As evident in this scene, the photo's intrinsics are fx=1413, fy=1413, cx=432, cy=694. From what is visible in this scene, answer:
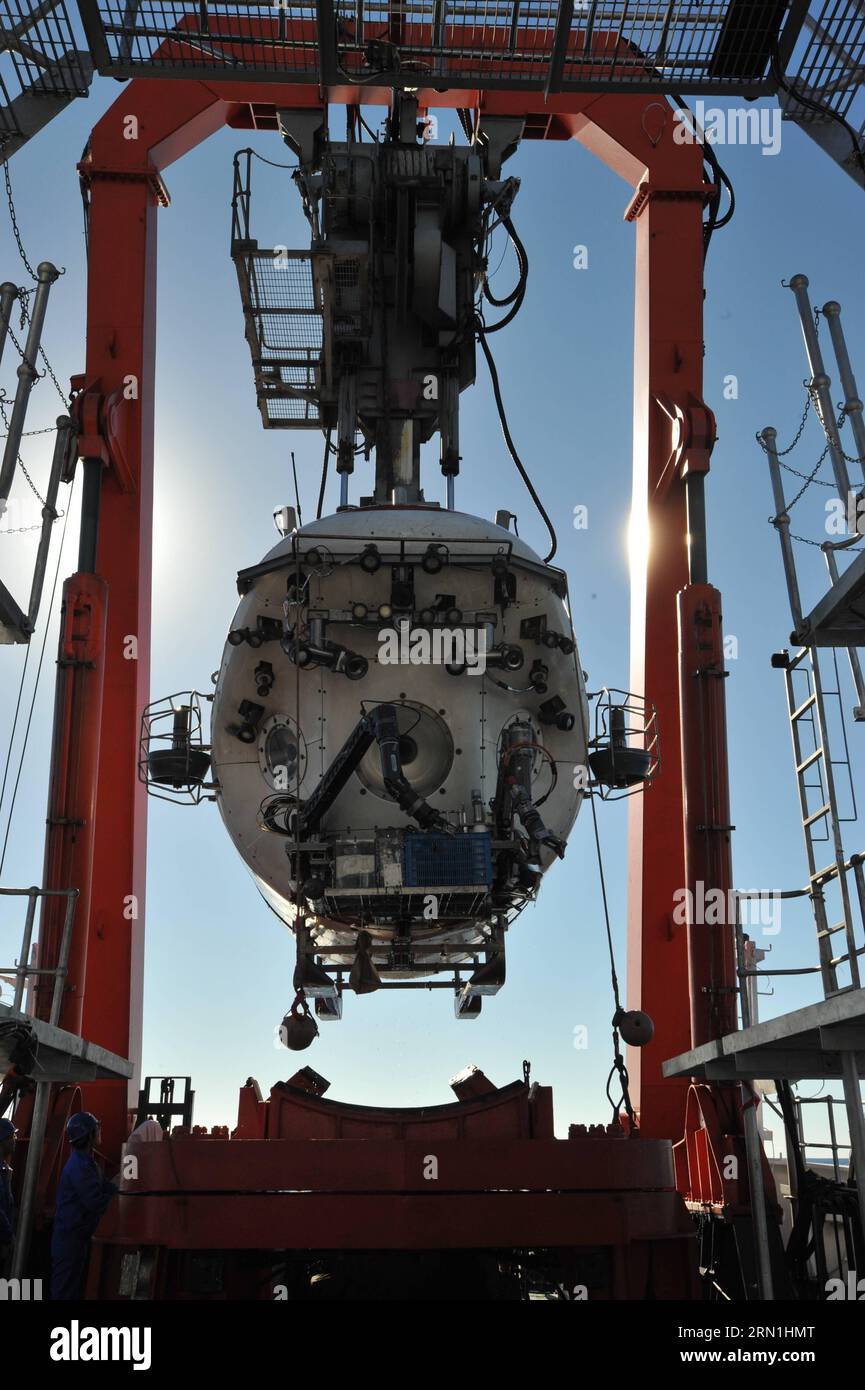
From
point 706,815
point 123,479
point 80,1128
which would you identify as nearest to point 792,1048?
point 706,815

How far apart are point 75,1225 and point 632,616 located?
27.6 feet

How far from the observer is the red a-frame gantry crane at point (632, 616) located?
11.8 meters

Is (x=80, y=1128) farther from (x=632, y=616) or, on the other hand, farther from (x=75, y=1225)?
(x=632, y=616)

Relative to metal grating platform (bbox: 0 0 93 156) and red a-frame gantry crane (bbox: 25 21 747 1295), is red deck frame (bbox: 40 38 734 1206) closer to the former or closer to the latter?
red a-frame gantry crane (bbox: 25 21 747 1295)

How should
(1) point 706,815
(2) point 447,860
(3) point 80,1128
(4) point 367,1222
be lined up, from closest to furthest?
(4) point 367,1222 < (3) point 80,1128 < (2) point 447,860 < (1) point 706,815

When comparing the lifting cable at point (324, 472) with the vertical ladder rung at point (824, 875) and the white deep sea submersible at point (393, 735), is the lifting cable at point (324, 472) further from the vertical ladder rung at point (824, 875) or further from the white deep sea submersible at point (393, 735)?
the vertical ladder rung at point (824, 875)

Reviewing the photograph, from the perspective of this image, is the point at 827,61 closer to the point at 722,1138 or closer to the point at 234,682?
the point at 234,682

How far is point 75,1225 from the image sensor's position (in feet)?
28.3

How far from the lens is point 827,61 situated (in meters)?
8.51

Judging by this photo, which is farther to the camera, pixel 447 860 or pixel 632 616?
pixel 632 616

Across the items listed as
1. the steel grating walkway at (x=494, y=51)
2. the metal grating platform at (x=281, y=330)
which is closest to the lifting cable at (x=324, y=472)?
the metal grating platform at (x=281, y=330)

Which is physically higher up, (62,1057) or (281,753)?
(281,753)

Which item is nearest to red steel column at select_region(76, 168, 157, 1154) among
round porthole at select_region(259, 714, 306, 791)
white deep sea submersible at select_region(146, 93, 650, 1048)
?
white deep sea submersible at select_region(146, 93, 650, 1048)
